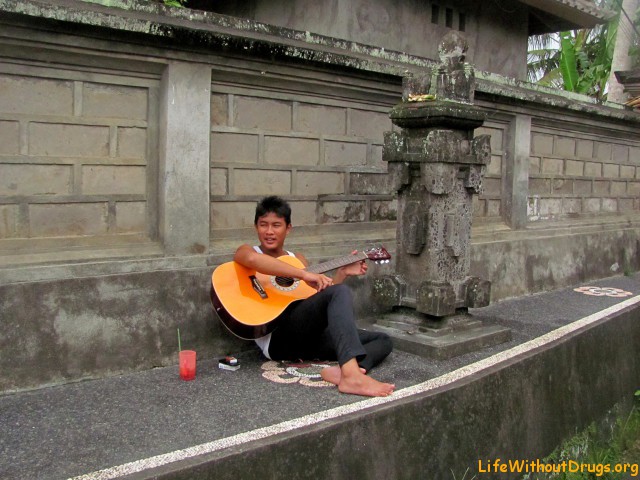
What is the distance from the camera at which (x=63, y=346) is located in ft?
14.5

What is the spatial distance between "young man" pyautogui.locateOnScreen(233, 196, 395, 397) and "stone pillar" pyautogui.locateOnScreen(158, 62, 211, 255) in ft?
1.92

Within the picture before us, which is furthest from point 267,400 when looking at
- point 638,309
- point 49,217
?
point 638,309

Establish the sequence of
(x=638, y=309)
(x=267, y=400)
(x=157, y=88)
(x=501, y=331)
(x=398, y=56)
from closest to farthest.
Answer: (x=267, y=400)
(x=157, y=88)
(x=501, y=331)
(x=398, y=56)
(x=638, y=309)

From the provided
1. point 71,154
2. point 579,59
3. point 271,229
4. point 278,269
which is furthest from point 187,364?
point 579,59

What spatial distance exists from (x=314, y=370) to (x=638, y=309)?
16.0 feet

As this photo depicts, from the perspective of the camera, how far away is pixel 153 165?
505 cm

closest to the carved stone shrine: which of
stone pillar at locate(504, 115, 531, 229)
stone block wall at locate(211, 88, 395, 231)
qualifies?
stone block wall at locate(211, 88, 395, 231)

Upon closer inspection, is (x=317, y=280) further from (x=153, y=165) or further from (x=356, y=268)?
(x=153, y=165)

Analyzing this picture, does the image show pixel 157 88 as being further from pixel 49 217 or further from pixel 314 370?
pixel 314 370

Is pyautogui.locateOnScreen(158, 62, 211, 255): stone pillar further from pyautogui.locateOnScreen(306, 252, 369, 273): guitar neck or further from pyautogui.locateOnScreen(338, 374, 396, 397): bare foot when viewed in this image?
pyautogui.locateOnScreen(338, 374, 396, 397): bare foot

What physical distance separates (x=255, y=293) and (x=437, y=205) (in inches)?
67.7

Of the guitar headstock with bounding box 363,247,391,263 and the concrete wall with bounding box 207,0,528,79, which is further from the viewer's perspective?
the concrete wall with bounding box 207,0,528,79

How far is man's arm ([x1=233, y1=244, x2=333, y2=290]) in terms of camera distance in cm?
445

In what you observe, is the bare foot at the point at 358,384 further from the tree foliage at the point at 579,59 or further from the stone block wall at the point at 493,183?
the tree foliage at the point at 579,59
